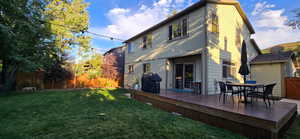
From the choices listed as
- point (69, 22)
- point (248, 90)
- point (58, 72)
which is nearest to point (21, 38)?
point (58, 72)

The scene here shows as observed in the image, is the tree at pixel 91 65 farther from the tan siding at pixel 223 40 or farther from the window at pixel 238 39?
the window at pixel 238 39

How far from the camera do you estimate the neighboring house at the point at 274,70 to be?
9.05 m

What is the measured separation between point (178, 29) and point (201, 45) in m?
2.29

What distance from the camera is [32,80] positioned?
10633 mm

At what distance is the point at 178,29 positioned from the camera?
8680 mm

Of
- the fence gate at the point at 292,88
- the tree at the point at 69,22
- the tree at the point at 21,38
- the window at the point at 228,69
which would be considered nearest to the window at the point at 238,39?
the window at the point at 228,69

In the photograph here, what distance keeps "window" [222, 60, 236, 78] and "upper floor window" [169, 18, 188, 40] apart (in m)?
3.12

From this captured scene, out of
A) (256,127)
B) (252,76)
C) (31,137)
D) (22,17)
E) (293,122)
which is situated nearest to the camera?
(31,137)

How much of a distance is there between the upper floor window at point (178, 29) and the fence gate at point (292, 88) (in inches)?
324

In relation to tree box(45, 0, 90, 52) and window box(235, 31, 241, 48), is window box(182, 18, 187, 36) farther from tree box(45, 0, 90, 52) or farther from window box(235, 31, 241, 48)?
tree box(45, 0, 90, 52)

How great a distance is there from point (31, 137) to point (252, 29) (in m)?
14.2

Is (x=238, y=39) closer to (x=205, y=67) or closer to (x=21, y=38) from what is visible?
(x=205, y=67)

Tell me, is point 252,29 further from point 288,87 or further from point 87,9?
point 87,9

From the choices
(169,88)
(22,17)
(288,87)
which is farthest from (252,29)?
(22,17)
